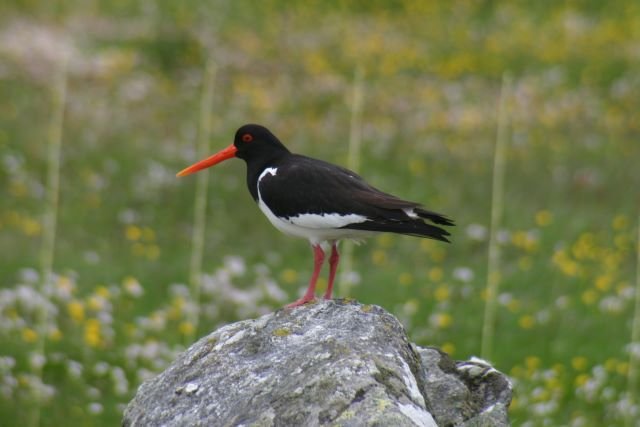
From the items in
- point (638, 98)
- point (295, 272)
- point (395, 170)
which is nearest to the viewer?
point (295, 272)

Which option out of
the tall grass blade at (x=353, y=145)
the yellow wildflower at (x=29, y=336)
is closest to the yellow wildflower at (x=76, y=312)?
the yellow wildflower at (x=29, y=336)

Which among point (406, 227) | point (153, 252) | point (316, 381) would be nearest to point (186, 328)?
point (153, 252)

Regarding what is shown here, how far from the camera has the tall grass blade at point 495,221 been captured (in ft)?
46.1

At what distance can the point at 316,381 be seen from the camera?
5.65 metres

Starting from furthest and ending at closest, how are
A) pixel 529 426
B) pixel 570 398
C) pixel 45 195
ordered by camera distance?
pixel 45 195 → pixel 570 398 → pixel 529 426

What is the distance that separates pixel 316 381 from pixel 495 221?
12.4 m

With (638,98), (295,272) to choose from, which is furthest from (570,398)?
(638,98)

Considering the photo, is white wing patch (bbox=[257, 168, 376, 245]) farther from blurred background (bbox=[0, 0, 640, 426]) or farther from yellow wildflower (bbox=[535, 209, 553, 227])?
yellow wildflower (bbox=[535, 209, 553, 227])

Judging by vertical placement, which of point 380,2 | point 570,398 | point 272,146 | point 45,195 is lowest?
point 570,398

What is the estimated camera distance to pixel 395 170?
64.9 ft

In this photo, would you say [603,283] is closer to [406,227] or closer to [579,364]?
[579,364]

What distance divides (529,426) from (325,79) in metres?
14.1

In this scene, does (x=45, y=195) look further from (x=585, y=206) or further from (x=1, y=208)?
(x=585, y=206)

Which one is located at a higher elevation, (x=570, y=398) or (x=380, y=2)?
(x=380, y=2)
